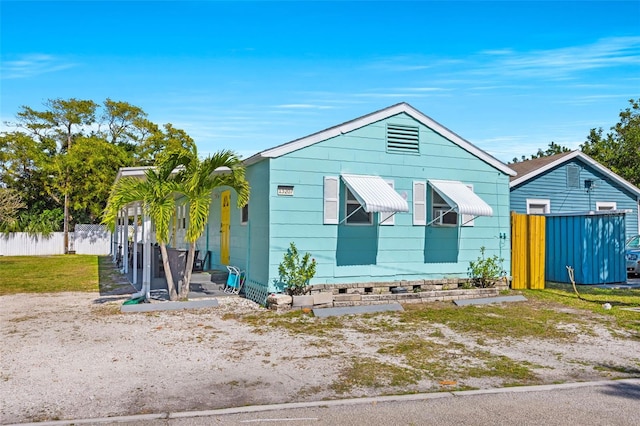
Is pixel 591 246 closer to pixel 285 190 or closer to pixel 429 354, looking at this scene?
pixel 285 190

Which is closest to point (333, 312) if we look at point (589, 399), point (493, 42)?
point (589, 399)

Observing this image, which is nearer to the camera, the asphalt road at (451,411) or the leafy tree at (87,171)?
the asphalt road at (451,411)

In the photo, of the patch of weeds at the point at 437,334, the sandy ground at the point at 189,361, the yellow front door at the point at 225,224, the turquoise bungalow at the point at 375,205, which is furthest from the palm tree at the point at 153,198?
the patch of weeds at the point at 437,334

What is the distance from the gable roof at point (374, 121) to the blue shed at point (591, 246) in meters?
2.61

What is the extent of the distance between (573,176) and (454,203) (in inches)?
402

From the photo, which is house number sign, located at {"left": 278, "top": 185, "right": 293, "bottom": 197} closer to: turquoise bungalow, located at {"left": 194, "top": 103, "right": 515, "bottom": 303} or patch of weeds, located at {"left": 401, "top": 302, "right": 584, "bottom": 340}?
turquoise bungalow, located at {"left": 194, "top": 103, "right": 515, "bottom": 303}

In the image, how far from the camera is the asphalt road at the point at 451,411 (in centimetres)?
442

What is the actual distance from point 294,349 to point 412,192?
612 centimetres

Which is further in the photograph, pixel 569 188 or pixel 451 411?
pixel 569 188

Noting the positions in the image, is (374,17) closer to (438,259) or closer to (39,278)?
(438,259)

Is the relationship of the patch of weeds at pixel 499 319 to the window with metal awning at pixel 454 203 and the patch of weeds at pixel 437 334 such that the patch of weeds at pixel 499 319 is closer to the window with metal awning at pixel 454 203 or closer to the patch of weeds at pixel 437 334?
the patch of weeds at pixel 437 334

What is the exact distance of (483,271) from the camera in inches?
494

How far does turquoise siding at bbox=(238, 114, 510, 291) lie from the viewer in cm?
1069

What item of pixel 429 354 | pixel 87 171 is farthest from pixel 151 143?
pixel 429 354
